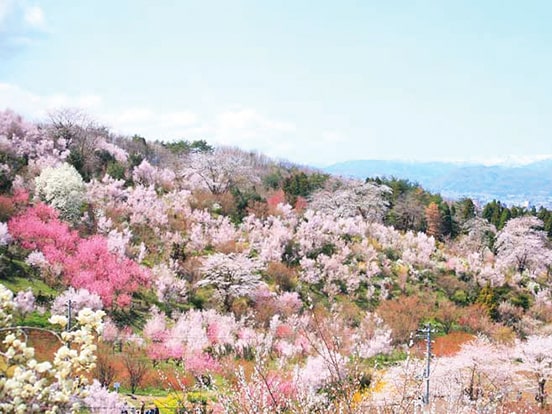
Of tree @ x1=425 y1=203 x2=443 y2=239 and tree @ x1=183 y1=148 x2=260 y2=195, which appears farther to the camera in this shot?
tree @ x1=425 y1=203 x2=443 y2=239

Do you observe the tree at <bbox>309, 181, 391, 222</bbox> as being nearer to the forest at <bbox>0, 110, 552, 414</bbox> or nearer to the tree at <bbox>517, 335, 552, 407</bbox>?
the forest at <bbox>0, 110, 552, 414</bbox>

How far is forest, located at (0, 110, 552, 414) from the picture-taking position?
13.7m

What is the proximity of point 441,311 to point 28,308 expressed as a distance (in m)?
15.3

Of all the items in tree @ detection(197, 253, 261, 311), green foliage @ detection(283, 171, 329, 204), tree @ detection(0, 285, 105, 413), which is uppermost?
green foliage @ detection(283, 171, 329, 204)

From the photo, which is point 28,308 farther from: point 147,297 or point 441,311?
point 441,311

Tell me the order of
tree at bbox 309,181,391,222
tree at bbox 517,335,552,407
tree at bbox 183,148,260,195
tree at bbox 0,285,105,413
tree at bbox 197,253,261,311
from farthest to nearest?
tree at bbox 309,181,391,222
tree at bbox 183,148,260,195
tree at bbox 197,253,261,311
tree at bbox 517,335,552,407
tree at bbox 0,285,105,413

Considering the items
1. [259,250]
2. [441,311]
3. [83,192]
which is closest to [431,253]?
[441,311]

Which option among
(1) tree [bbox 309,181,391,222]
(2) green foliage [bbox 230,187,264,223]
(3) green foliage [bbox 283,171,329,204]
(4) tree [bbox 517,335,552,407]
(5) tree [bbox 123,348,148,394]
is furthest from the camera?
(3) green foliage [bbox 283,171,329,204]

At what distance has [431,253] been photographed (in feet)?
85.5

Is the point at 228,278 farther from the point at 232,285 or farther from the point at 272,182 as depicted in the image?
the point at 272,182

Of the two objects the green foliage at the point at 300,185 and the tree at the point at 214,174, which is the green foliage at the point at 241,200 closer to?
the tree at the point at 214,174

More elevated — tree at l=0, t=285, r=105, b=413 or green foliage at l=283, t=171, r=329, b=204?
green foliage at l=283, t=171, r=329, b=204

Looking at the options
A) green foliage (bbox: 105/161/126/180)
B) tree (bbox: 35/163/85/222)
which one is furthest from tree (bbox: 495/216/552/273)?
tree (bbox: 35/163/85/222)

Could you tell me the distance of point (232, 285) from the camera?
18.2 m
